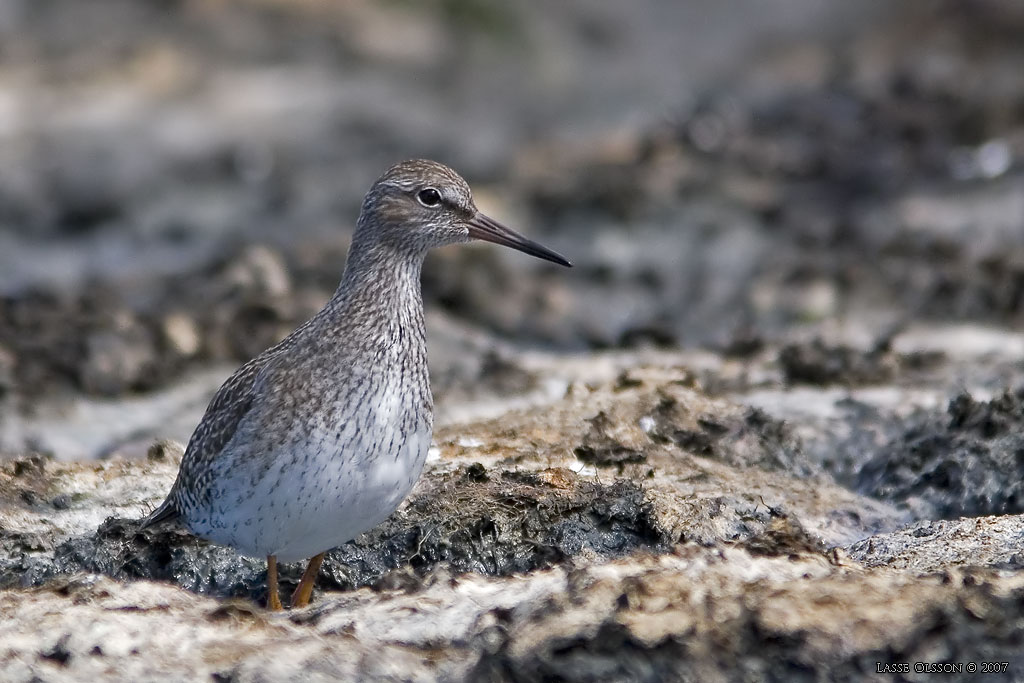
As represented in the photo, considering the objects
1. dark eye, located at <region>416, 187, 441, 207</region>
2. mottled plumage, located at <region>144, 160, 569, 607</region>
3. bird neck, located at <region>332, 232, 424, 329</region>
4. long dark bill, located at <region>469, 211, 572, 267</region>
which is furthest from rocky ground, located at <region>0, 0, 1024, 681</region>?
dark eye, located at <region>416, 187, 441, 207</region>

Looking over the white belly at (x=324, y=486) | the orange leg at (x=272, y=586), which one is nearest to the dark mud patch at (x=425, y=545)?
the orange leg at (x=272, y=586)

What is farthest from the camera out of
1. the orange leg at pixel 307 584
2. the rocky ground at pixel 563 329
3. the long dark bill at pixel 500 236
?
the long dark bill at pixel 500 236

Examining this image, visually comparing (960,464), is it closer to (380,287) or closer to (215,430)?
(380,287)

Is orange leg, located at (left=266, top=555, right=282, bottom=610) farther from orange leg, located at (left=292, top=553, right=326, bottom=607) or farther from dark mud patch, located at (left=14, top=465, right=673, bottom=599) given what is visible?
dark mud patch, located at (left=14, top=465, right=673, bottom=599)

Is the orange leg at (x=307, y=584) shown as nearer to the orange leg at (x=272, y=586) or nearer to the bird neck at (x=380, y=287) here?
the orange leg at (x=272, y=586)

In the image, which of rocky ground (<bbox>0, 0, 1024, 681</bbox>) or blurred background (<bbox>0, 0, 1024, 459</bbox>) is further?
blurred background (<bbox>0, 0, 1024, 459</bbox>)

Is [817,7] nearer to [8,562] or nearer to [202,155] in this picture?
[202,155]

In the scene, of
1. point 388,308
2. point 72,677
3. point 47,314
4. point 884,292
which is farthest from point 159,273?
point 72,677
